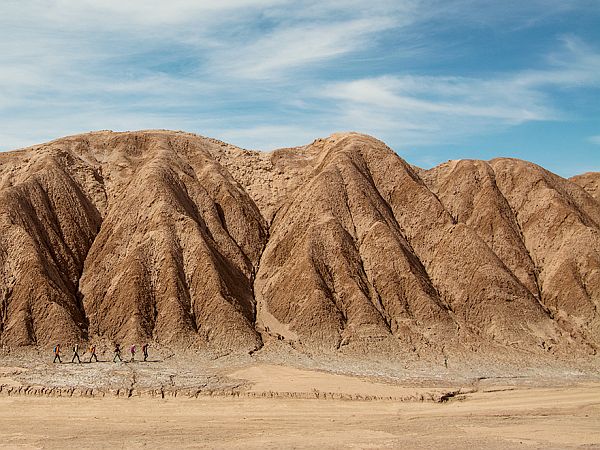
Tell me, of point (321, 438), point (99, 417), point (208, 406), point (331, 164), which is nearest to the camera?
point (321, 438)

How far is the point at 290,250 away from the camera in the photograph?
176 ft

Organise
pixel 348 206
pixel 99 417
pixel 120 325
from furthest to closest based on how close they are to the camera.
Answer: pixel 348 206, pixel 120 325, pixel 99 417

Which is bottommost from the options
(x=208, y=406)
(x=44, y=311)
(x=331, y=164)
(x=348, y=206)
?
(x=208, y=406)

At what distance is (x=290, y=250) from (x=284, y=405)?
2337cm

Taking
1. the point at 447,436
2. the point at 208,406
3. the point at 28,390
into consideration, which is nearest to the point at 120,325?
the point at 28,390

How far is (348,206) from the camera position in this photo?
189ft

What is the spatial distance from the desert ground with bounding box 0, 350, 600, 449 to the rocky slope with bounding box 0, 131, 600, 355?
4.08 m

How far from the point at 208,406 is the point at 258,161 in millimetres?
39142

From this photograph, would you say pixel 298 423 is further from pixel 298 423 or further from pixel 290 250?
pixel 290 250

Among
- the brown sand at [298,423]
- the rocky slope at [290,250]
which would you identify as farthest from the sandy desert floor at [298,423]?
the rocky slope at [290,250]

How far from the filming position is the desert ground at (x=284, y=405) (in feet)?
84.8

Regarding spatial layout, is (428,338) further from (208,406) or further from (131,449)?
(131,449)

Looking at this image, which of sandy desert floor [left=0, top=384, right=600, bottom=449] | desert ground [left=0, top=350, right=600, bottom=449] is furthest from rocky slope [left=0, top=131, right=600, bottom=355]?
sandy desert floor [left=0, top=384, right=600, bottom=449]

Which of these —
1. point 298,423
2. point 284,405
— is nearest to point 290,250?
point 284,405
